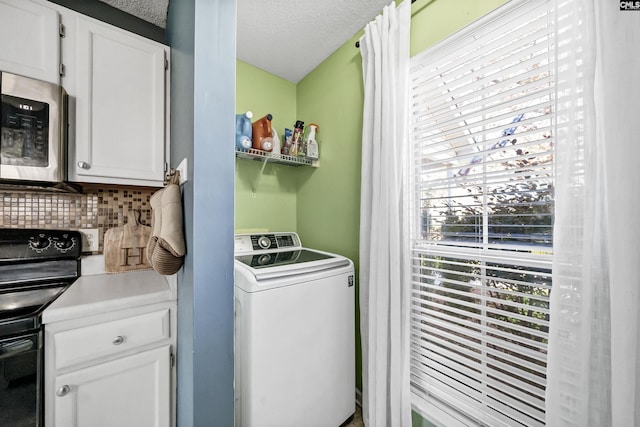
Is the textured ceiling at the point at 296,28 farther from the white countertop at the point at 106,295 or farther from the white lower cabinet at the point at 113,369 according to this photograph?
the white lower cabinet at the point at 113,369

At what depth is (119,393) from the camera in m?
1.08

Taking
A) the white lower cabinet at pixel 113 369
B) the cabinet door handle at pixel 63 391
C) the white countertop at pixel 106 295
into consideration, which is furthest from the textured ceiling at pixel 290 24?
the cabinet door handle at pixel 63 391

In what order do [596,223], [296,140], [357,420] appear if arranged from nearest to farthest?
[596,223] → [357,420] → [296,140]

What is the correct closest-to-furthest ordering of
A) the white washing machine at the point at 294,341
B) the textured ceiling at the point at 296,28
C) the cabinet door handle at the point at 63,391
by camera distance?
1. the cabinet door handle at the point at 63,391
2. the white washing machine at the point at 294,341
3. the textured ceiling at the point at 296,28

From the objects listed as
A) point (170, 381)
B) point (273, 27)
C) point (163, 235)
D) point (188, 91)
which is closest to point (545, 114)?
point (188, 91)

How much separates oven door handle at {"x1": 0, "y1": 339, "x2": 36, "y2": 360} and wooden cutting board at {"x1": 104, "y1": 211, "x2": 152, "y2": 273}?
0.74m

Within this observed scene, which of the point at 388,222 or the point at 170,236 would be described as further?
the point at 388,222

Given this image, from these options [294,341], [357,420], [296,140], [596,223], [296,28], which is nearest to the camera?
[596,223]

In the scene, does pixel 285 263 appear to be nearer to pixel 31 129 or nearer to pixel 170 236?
pixel 170 236

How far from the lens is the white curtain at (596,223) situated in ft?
2.32

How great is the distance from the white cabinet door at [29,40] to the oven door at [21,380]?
3.93 ft

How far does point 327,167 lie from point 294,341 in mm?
1299

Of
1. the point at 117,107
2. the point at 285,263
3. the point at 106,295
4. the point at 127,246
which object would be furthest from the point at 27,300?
the point at 285,263

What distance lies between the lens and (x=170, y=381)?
1.20m
